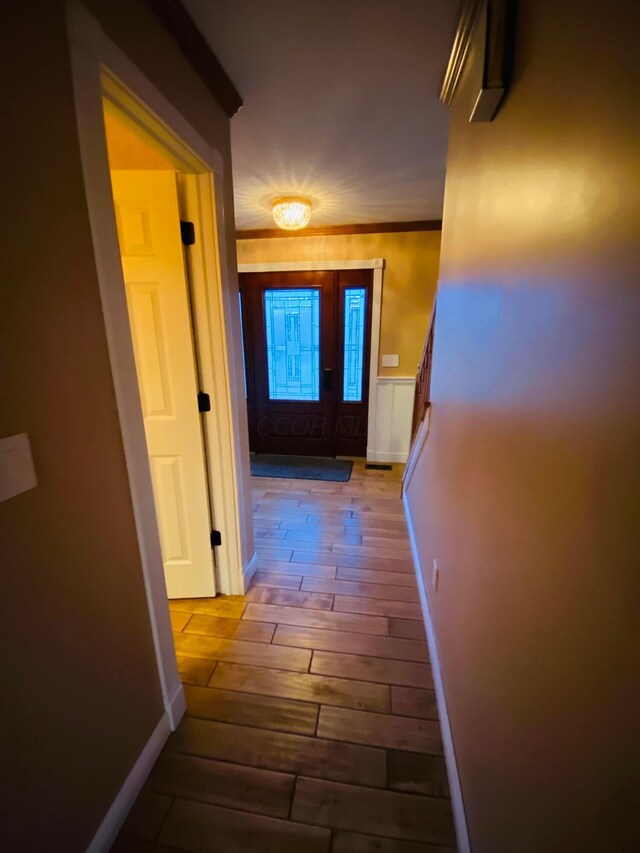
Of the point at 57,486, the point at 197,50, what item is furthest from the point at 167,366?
the point at 197,50

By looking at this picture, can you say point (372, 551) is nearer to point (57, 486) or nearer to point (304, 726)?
point (304, 726)

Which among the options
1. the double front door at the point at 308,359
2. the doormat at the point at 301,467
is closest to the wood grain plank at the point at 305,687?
the doormat at the point at 301,467

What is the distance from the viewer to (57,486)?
823mm

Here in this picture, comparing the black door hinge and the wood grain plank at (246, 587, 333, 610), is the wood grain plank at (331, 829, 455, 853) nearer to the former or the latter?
the wood grain plank at (246, 587, 333, 610)

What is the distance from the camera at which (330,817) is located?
108 centimetres

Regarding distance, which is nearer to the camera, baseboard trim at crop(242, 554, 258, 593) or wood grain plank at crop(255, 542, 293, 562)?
baseboard trim at crop(242, 554, 258, 593)

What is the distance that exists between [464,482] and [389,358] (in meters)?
2.84

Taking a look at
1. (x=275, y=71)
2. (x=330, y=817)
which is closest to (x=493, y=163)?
(x=275, y=71)

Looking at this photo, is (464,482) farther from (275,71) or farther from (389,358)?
(389,358)

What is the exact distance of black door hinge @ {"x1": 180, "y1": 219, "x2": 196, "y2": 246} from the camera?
1561 mm

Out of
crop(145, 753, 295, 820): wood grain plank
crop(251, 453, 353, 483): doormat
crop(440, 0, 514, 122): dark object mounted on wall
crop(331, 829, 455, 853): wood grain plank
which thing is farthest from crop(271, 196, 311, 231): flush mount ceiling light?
crop(331, 829, 455, 853): wood grain plank

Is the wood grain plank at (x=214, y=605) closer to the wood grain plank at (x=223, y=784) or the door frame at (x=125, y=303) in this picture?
the door frame at (x=125, y=303)

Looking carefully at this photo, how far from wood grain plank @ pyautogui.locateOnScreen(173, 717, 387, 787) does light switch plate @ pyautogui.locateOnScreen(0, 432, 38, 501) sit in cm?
118

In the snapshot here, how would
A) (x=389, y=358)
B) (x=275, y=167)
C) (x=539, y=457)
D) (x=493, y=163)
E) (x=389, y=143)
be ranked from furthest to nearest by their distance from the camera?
(x=389, y=358) → (x=275, y=167) → (x=389, y=143) → (x=493, y=163) → (x=539, y=457)
